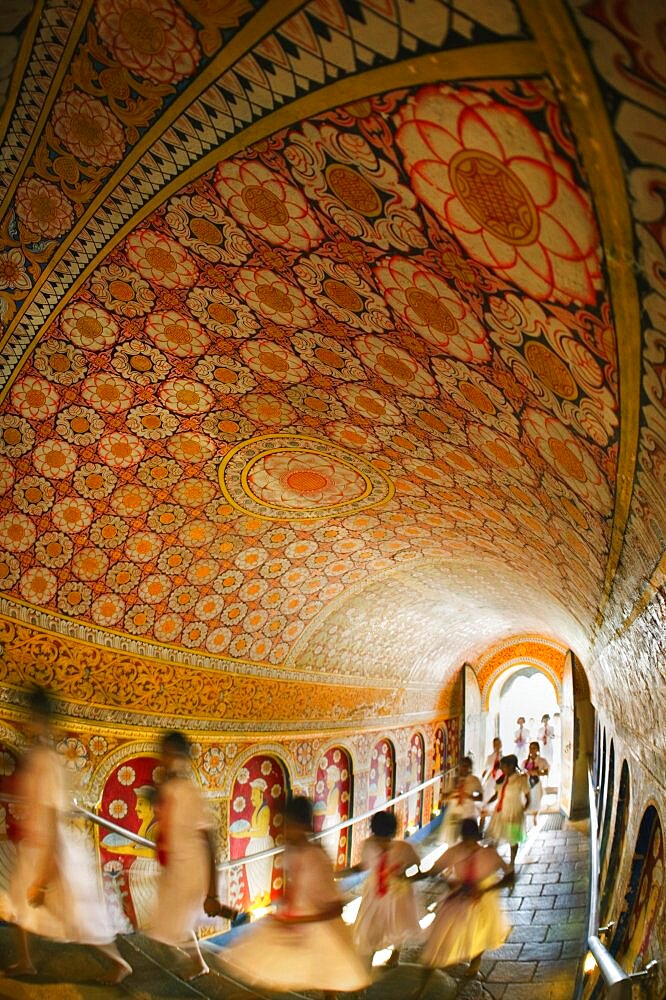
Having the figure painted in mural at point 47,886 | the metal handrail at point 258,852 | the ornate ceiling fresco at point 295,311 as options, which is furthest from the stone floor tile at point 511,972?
the figure painted in mural at point 47,886

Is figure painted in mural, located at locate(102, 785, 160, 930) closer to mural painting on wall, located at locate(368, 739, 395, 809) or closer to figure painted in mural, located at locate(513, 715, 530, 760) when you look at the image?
mural painting on wall, located at locate(368, 739, 395, 809)

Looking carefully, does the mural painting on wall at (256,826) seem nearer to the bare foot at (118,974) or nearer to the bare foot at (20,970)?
the bare foot at (118,974)

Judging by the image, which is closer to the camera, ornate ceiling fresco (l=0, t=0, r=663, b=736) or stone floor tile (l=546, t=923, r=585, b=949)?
ornate ceiling fresco (l=0, t=0, r=663, b=736)

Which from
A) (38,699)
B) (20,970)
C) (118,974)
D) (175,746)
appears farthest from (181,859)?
(38,699)

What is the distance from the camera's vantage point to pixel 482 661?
23.5 meters

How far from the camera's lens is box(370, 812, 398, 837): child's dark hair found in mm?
5270

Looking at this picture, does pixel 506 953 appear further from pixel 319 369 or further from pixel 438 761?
pixel 438 761

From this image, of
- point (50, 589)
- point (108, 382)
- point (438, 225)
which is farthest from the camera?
point (50, 589)

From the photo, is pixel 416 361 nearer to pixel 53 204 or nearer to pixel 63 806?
pixel 53 204

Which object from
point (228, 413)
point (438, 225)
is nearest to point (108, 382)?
point (228, 413)

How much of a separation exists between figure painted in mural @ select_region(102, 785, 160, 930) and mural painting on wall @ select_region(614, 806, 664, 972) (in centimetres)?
435

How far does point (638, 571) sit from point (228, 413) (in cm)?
367

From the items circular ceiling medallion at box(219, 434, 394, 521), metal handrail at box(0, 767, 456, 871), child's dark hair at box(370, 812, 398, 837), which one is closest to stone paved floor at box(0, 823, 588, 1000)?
metal handrail at box(0, 767, 456, 871)

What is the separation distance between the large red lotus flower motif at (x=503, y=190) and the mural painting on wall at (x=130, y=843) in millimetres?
6433
